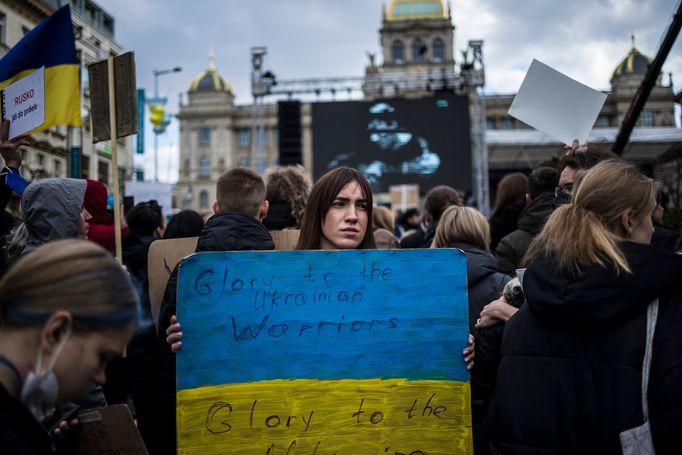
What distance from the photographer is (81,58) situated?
22172 mm

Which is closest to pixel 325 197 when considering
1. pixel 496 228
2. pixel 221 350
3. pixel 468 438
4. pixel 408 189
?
pixel 221 350

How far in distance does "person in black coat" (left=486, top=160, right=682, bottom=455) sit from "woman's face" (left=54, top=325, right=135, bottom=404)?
3.67 feet

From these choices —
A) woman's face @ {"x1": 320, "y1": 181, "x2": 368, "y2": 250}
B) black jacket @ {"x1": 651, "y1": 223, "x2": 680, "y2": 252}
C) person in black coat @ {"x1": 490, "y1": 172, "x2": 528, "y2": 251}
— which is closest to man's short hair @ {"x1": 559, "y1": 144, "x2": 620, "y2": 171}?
black jacket @ {"x1": 651, "y1": 223, "x2": 680, "y2": 252}

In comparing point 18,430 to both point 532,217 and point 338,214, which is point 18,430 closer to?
point 338,214

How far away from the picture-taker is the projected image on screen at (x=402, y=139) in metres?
18.7

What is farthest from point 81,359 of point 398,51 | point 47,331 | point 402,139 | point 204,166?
point 204,166

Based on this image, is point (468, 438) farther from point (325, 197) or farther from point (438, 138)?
point (438, 138)

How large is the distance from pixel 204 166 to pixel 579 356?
2373 inches

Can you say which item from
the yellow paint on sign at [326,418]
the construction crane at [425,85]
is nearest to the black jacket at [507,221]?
the yellow paint on sign at [326,418]

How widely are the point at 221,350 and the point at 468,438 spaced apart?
32.3 inches

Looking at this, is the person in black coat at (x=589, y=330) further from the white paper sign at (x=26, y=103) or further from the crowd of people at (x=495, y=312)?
the white paper sign at (x=26, y=103)

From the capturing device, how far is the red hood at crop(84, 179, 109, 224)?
10.4 feet

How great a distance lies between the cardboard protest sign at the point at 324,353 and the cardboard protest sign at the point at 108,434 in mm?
142

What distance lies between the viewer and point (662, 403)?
4.91ft
